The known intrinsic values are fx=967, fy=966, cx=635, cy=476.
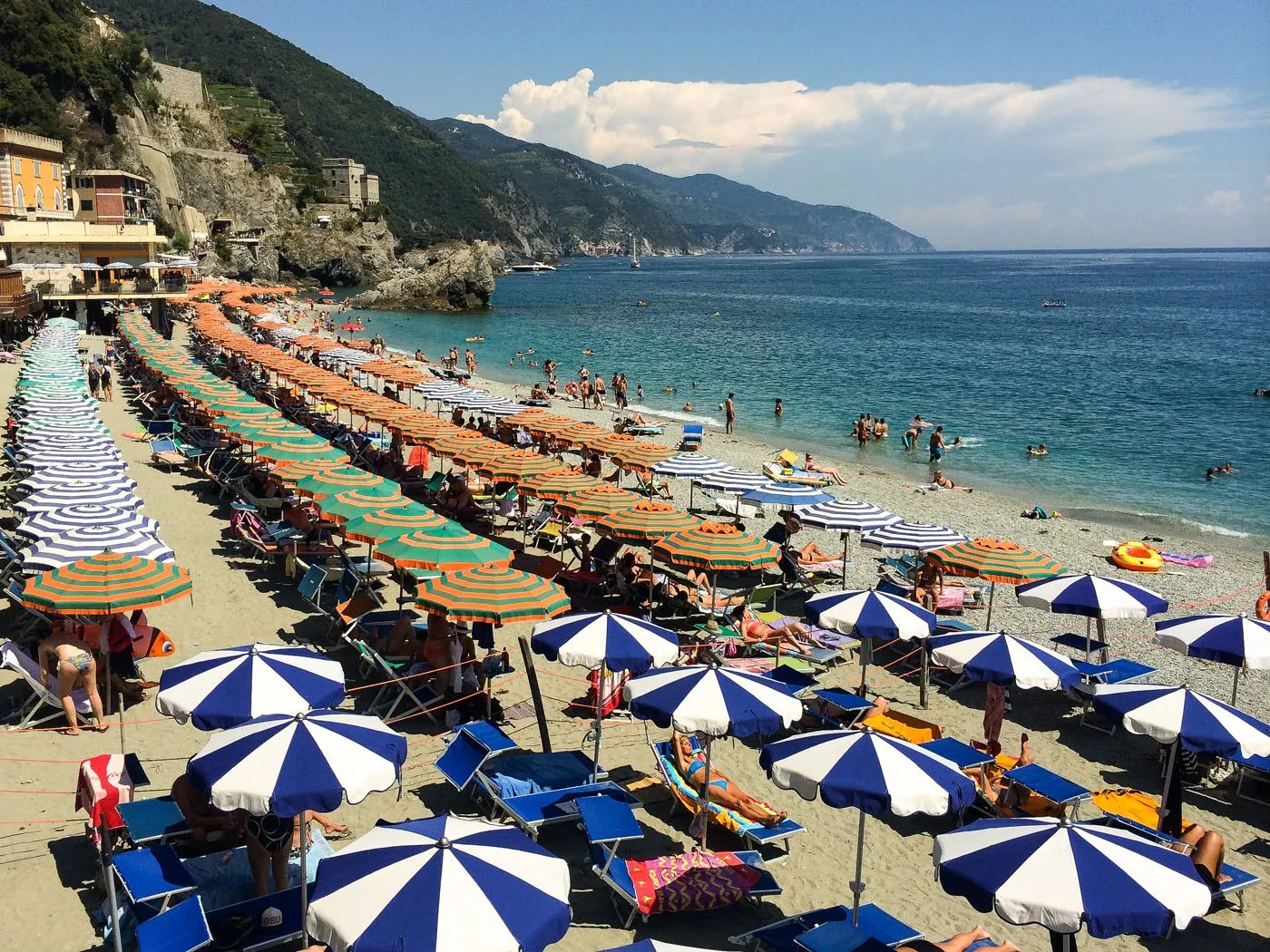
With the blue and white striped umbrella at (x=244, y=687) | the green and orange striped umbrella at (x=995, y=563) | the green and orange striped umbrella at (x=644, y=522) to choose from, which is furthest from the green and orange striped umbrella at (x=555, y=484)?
the blue and white striped umbrella at (x=244, y=687)

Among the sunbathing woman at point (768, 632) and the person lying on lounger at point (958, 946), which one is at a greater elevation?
the person lying on lounger at point (958, 946)

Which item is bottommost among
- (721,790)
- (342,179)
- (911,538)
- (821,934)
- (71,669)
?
(721,790)

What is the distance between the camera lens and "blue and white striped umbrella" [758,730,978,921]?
6238 millimetres

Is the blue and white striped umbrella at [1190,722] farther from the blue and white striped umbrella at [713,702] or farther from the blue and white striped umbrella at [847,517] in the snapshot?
the blue and white striped umbrella at [847,517]

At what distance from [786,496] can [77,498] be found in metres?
10.3

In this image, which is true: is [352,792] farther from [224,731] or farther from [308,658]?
[308,658]

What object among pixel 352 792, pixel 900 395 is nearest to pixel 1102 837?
pixel 352 792

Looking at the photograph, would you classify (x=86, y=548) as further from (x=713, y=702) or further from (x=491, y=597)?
(x=713, y=702)

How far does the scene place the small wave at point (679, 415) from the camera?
35.8 metres

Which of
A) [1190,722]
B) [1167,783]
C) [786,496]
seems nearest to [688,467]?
[786,496]

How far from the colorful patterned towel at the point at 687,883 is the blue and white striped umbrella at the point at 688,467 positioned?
404 inches

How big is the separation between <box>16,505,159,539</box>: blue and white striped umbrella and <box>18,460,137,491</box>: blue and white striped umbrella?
2.15 m

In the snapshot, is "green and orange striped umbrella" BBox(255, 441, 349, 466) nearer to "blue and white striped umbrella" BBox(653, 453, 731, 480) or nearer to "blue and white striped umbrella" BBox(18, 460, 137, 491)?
"blue and white striped umbrella" BBox(18, 460, 137, 491)

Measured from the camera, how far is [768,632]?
12562 mm
